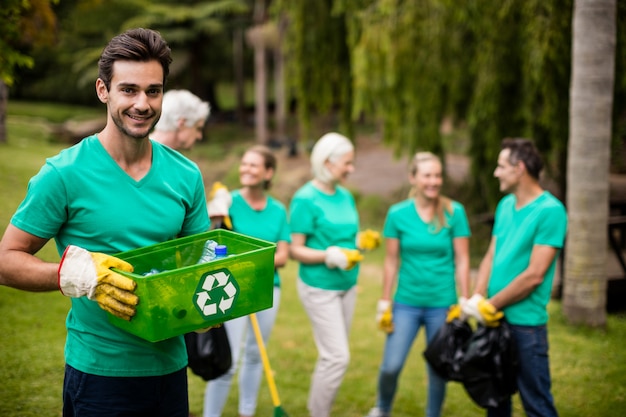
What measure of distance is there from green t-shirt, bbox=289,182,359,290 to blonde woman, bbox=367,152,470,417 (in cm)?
30

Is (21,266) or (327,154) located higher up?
(327,154)

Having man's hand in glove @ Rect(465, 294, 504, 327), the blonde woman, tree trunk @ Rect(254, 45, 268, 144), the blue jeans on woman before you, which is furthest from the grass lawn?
tree trunk @ Rect(254, 45, 268, 144)

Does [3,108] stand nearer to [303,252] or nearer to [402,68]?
[402,68]

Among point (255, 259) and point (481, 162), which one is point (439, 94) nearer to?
point (481, 162)

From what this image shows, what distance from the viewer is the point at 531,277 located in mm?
3830

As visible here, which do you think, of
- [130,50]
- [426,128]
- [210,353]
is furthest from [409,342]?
[426,128]

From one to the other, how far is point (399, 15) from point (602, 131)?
10.8 ft

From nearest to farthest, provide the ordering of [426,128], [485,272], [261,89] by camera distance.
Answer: [485,272], [426,128], [261,89]

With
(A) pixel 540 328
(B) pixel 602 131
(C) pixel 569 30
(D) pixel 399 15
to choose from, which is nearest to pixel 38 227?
(A) pixel 540 328

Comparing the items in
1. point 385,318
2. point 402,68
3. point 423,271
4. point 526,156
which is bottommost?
point 385,318

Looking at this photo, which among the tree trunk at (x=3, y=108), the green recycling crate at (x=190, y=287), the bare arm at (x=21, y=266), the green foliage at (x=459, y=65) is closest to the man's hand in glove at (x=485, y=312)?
the green recycling crate at (x=190, y=287)

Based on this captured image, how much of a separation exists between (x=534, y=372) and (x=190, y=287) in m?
2.35

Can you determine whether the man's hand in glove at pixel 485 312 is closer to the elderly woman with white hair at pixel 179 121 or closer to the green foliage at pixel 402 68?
the elderly woman with white hair at pixel 179 121

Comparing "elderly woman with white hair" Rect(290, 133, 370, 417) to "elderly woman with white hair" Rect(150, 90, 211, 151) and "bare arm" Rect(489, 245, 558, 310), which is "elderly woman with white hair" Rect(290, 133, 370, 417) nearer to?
"elderly woman with white hair" Rect(150, 90, 211, 151)
